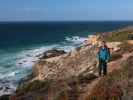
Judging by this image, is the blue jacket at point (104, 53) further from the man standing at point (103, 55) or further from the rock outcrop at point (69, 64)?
the rock outcrop at point (69, 64)

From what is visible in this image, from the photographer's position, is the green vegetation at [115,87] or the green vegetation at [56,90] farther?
the green vegetation at [56,90]

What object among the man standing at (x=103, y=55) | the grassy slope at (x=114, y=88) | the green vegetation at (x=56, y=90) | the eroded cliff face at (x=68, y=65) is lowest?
the eroded cliff face at (x=68, y=65)

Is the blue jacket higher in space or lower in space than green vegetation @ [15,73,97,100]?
higher

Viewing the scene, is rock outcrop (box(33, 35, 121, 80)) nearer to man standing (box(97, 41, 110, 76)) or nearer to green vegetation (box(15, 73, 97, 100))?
man standing (box(97, 41, 110, 76))

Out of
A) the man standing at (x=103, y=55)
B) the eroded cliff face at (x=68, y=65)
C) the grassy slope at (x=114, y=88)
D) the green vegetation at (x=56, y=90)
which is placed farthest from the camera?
the eroded cliff face at (x=68, y=65)

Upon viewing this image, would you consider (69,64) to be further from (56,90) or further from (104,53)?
(56,90)

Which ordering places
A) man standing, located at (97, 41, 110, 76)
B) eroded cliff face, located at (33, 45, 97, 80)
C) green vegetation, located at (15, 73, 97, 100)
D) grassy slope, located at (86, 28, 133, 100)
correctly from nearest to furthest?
grassy slope, located at (86, 28, 133, 100) → green vegetation, located at (15, 73, 97, 100) → man standing, located at (97, 41, 110, 76) → eroded cliff face, located at (33, 45, 97, 80)

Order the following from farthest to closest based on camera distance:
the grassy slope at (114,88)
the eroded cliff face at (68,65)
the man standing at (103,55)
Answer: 1. the eroded cliff face at (68,65)
2. the man standing at (103,55)
3. the grassy slope at (114,88)

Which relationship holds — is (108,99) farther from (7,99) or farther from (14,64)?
(14,64)

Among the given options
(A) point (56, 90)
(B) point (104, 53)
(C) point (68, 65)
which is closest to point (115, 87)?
(A) point (56, 90)

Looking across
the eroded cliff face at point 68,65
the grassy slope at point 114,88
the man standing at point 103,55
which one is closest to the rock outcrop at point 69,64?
the eroded cliff face at point 68,65

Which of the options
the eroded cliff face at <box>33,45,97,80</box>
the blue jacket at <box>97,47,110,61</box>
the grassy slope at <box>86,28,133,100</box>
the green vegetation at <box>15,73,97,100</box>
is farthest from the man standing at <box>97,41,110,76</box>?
the eroded cliff face at <box>33,45,97,80</box>

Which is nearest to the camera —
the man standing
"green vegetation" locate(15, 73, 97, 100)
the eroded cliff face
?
"green vegetation" locate(15, 73, 97, 100)

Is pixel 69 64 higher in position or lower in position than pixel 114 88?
lower
